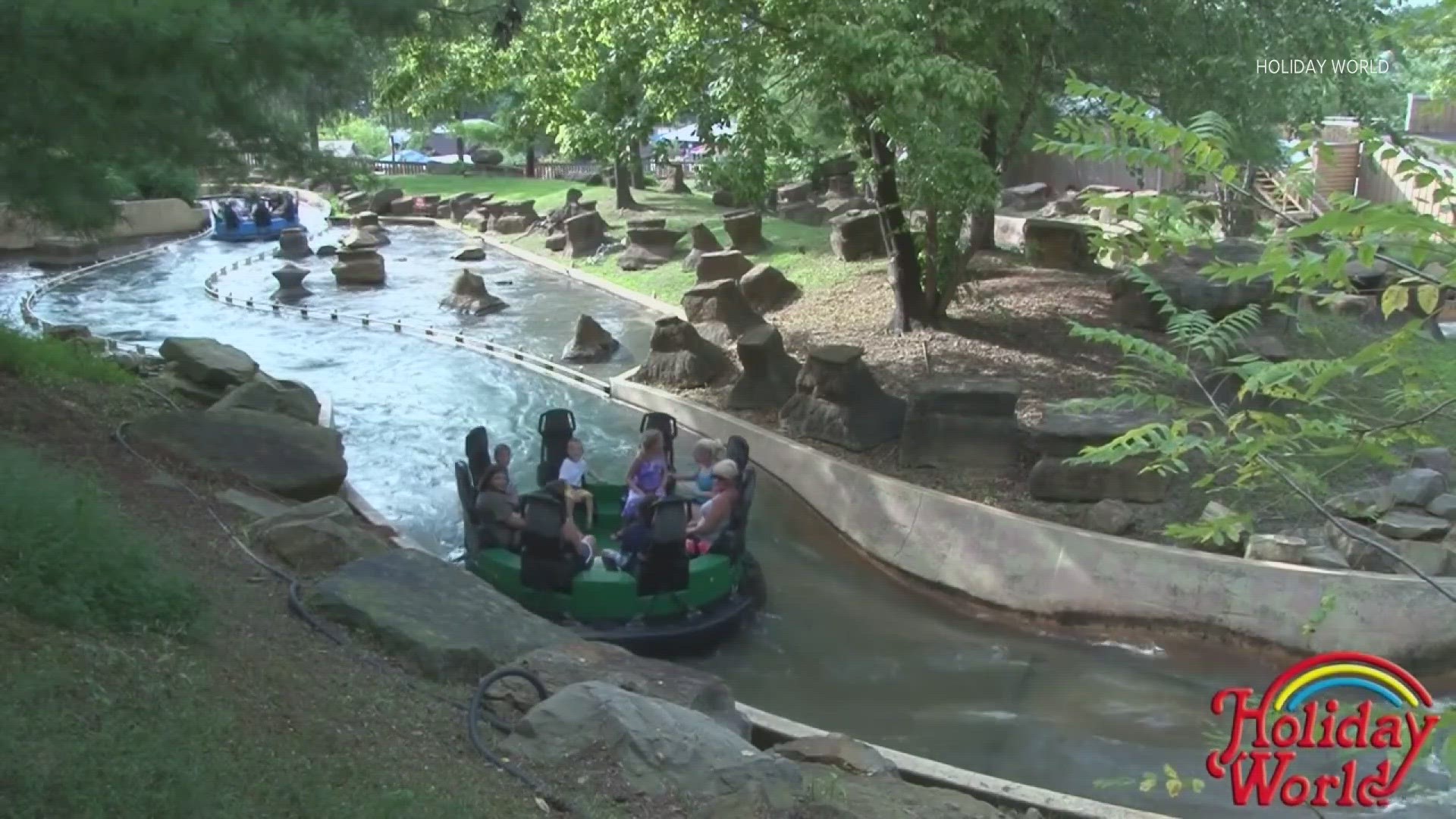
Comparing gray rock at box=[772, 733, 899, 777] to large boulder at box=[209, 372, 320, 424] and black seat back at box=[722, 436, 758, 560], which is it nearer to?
black seat back at box=[722, 436, 758, 560]

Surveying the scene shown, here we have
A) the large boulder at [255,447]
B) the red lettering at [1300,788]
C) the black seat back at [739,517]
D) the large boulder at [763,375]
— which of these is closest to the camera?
the red lettering at [1300,788]

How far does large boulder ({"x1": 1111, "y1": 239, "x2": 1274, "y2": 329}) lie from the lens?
40.9 ft

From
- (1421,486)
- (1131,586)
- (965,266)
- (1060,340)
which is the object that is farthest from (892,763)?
(965,266)

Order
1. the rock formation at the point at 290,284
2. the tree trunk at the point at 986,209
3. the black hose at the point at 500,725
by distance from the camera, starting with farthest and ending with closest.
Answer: the rock formation at the point at 290,284 → the tree trunk at the point at 986,209 → the black hose at the point at 500,725

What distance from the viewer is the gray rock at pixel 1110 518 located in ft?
35.0

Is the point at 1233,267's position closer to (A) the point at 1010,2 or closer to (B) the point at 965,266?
(A) the point at 1010,2

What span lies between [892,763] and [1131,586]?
4.07 meters

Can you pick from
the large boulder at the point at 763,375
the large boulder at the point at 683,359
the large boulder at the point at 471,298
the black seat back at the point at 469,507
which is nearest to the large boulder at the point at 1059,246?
the large boulder at the point at 683,359

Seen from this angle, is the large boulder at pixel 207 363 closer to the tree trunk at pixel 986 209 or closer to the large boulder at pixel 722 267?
the tree trunk at pixel 986 209

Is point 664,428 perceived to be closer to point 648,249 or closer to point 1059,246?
point 1059,246

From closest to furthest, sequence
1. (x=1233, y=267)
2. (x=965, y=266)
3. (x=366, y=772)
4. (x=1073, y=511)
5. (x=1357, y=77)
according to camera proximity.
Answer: (x=1233, y=267) → (x=366, y=772) → (x=1073, y=511) → (x=1357, y=77) → (x=965, y=266)

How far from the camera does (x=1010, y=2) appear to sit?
12.1 metres

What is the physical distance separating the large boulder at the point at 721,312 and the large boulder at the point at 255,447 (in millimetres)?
7826

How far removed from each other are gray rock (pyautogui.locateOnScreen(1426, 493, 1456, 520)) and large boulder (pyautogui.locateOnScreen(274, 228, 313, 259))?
2577cm
